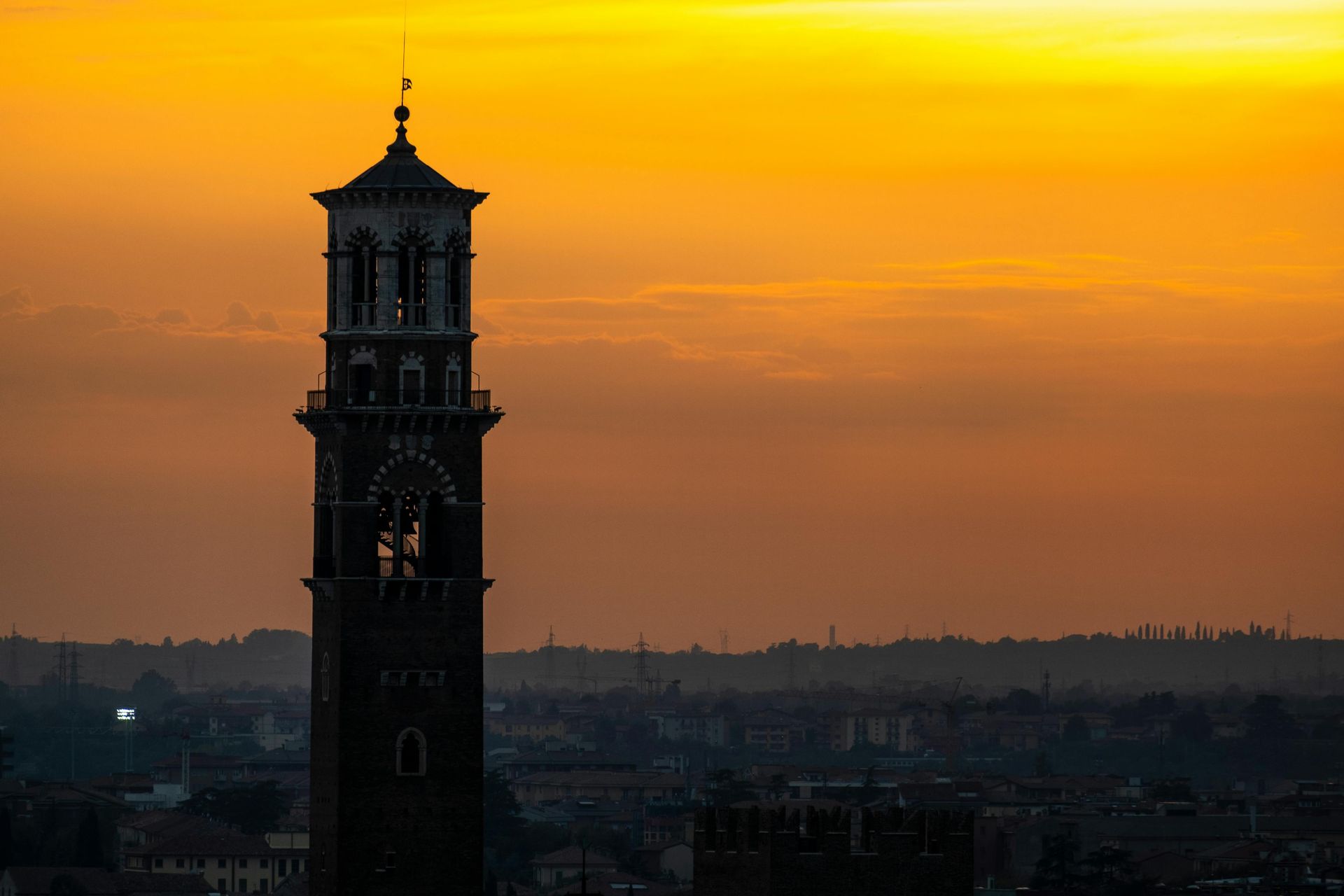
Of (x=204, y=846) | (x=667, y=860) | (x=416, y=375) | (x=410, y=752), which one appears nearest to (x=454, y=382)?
(x=416, y=375)

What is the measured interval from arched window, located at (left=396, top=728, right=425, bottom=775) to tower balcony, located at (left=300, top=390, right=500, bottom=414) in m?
6.21

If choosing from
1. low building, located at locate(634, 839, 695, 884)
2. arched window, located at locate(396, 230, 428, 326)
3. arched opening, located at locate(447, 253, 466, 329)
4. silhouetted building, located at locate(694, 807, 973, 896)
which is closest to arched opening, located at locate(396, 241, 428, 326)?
arched window, located at locate(396, 230, 428, 326)

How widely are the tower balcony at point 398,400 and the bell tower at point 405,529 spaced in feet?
0.10

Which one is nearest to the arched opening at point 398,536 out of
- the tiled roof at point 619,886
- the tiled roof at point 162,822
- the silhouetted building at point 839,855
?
the silhouetted building at point 839,855

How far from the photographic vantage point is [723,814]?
68062mm

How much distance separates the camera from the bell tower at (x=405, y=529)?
229 feet

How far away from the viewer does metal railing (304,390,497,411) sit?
70.2m

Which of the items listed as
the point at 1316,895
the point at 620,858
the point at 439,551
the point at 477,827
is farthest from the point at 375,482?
the point at 620,858

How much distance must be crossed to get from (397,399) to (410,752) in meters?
6.78

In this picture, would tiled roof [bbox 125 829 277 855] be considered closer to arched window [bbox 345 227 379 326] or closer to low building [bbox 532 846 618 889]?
low building [bbox 532 846 618 889]

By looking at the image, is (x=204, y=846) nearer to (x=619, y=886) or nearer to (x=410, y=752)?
(x=619, y=886)

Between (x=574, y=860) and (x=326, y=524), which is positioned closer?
(x=326, y=524)

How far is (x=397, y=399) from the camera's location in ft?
230

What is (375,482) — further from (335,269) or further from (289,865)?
(289,865)
